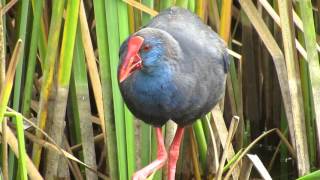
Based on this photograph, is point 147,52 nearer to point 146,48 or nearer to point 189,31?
point 146,48

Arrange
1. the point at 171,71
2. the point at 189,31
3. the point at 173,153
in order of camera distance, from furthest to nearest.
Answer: the point at 173,153, the point at 189,31, the point at 171,71

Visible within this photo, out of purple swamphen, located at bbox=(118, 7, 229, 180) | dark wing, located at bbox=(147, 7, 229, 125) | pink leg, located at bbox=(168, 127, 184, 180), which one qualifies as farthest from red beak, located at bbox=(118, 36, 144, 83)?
pink leg, located at bbox=(168, 127, 184, 180)

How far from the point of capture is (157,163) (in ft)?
7.02

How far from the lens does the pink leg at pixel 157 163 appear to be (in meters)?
2.05

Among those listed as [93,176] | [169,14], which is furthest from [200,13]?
[93,176]

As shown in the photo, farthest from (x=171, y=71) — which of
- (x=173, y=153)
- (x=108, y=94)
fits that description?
(x=173, y=153)

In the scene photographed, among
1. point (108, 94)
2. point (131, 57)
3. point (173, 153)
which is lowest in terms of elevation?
point (173, 153)

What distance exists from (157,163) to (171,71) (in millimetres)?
315

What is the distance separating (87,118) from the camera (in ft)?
7.70

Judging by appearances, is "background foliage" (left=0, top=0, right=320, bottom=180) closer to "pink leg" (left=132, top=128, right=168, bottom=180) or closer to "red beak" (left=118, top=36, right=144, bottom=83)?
"pink leg" (left=132, top=128, right=168, bottom=180)

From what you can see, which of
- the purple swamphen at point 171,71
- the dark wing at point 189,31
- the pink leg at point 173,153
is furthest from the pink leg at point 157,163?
the dark wing at point 189,31

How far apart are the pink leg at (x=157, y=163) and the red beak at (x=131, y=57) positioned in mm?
319

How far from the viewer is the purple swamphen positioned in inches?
75.3

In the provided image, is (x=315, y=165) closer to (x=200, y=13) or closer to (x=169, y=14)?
(x=200, y=13)
